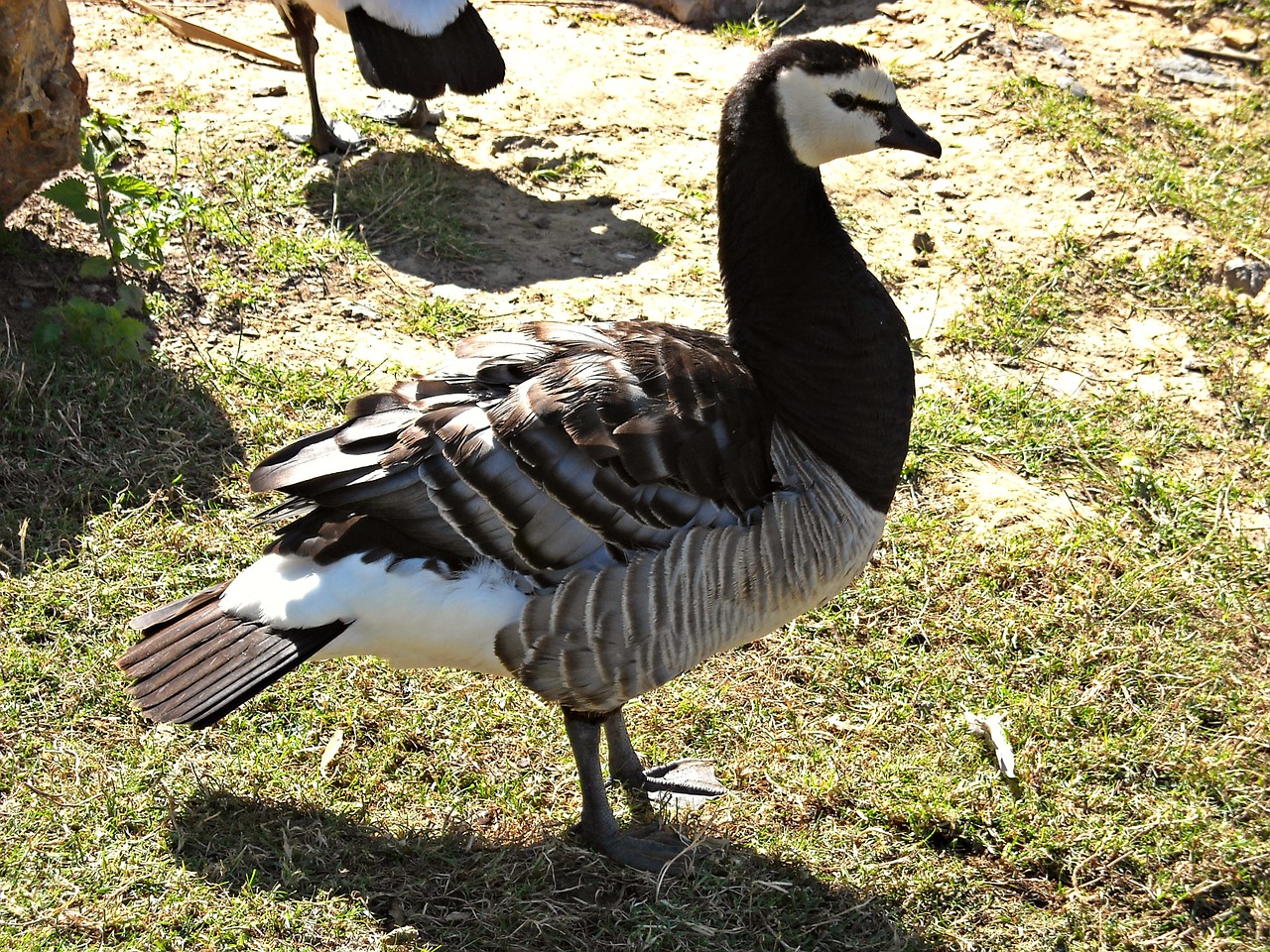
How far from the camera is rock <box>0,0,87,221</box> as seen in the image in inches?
169

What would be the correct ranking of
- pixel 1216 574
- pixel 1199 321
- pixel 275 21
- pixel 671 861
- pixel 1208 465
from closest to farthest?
pixel 671 861, pixel 1216 574, pixel 1208 465, pixel 1199 321, pixel 275 21

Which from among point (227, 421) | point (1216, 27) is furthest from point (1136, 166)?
point (227, 421)

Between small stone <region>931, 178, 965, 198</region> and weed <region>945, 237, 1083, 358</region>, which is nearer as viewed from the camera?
weed <region>945, 237, 1083, 358</region>

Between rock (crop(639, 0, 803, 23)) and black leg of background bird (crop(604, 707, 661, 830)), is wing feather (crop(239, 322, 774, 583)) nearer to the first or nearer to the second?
black leg of background bird (crop(604, 707, 661, 830))

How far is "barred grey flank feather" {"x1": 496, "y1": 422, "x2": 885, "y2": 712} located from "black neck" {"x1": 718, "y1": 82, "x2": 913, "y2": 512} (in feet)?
0.35

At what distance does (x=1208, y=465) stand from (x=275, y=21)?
5579 mm

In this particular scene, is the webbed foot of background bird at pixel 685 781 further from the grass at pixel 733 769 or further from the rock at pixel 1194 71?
the rock at pixel 1194 71

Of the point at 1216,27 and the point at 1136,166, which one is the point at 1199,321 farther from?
the point at 1216,27

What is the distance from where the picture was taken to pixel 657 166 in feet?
20.1

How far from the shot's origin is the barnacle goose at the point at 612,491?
114 inches

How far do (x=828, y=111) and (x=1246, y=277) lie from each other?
3125mm

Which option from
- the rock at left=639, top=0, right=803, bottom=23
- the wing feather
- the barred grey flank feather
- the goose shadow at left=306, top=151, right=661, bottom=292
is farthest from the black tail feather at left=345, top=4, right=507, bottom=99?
the barred grey flank feather

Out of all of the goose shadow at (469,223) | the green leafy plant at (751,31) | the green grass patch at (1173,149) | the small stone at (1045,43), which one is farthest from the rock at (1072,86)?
the goose shadow at (469,223)

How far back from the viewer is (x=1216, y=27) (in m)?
7.36
